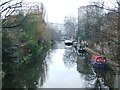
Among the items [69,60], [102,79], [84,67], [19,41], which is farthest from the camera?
[69,60]

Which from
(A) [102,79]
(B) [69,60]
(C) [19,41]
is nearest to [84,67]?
(C) [19,41]

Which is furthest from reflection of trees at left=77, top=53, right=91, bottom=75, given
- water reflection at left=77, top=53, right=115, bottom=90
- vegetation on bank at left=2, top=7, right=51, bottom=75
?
vegetation on bank at left=2, top=7, right=51, bottom=75

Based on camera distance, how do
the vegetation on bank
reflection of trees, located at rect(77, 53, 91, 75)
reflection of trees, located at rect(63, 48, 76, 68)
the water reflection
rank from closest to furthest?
the water reflection → the vegetation on bank → reflection of trees, located at rect(77, 53, 91, 75) → reflection of trees, located at rect(63, 48, 76, 68)

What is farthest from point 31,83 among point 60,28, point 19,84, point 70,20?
point 60,28

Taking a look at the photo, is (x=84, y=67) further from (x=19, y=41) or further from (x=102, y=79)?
(x=102, y=79)

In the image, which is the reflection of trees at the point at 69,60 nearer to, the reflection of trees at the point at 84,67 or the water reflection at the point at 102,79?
the reflection of trees at the point at 84,67

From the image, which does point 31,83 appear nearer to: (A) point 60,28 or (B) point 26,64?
(B) point 26,64

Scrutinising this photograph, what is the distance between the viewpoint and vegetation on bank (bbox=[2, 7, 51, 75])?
1789 centimetres

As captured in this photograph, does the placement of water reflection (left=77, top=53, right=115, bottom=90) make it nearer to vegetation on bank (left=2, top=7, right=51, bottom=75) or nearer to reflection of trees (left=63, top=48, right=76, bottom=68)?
vegetation on bank (left=2, top=7, right=51, bottom=75)

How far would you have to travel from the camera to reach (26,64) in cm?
2517

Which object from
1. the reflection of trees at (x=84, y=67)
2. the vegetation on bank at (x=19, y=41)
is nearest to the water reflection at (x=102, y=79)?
the reflection of trees at (x=84, y=67)

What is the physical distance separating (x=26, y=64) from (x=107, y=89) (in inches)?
436

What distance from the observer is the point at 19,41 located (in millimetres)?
24219

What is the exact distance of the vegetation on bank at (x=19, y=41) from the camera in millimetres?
17891
